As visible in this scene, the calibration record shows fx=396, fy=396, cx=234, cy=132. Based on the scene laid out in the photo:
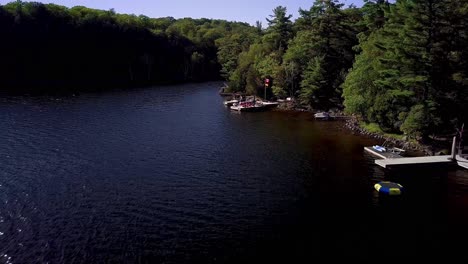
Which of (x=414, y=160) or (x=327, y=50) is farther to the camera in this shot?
(x=327, y=50)

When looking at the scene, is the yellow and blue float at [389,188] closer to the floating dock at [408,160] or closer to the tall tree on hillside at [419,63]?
the floating dock at [408,160]

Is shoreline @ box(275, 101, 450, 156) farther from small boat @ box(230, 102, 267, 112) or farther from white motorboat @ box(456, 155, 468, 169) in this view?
small boat @ box(230, 102, 267, 112)

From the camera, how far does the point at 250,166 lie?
4344 centimetres

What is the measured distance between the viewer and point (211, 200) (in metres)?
33.6

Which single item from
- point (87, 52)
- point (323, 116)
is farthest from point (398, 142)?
point (87, 52)

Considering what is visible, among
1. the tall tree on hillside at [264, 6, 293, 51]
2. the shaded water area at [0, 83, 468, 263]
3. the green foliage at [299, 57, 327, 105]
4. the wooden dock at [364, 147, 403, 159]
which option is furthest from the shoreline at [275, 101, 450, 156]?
the tall tree on hillside at [264, 6, 293, 51]

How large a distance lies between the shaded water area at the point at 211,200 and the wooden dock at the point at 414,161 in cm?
91

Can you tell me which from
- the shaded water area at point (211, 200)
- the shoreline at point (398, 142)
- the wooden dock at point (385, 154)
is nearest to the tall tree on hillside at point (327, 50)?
the shoreline at point (398, 142)

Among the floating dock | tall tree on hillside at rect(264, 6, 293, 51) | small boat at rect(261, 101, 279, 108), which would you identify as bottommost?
the floating dock

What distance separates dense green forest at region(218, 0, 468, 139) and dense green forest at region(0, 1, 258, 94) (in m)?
69.0

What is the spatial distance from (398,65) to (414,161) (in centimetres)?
1450

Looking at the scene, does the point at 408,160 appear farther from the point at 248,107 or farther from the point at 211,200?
the point at 248,107

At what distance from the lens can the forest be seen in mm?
48938

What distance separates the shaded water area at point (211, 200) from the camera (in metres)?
26.2
